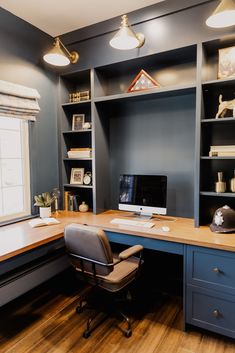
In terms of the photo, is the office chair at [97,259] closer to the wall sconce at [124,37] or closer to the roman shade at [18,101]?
the roman shade at [18,101]

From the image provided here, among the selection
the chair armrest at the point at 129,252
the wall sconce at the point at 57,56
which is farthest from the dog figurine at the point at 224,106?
the wall sconce at the point at 57,56

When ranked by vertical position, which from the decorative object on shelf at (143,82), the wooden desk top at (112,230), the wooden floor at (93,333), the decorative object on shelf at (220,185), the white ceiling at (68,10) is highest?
the white ceiling at (68,10)

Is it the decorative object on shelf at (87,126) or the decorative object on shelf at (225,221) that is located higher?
the decorative object on shelf at (87,126)

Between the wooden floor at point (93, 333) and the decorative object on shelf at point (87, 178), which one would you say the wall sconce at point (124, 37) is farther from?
the wooden floor at point (93, 333)

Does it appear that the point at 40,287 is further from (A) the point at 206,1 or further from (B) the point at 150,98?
(A) the point at 206,1

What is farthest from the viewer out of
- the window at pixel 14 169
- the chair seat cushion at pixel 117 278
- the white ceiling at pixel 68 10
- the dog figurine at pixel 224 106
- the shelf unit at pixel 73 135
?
the shelf unit at pixel 73 135

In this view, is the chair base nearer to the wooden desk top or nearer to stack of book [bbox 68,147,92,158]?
the wooden desk top

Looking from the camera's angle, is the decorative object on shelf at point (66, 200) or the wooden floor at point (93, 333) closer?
the wooden floor at point (93, 333)

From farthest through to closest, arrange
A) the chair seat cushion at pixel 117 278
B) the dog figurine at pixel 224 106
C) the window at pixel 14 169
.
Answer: the window at pixel 14 169
the dog figurine at pixel 224 106
the chair seat cushion at pixel 117 278

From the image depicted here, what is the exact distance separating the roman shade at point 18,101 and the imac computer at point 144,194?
1132 mm

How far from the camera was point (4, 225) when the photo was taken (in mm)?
2221

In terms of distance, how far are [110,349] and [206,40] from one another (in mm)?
2424

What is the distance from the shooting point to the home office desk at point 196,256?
166 cm

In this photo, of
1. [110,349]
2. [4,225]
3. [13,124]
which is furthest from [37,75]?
[110,349]
